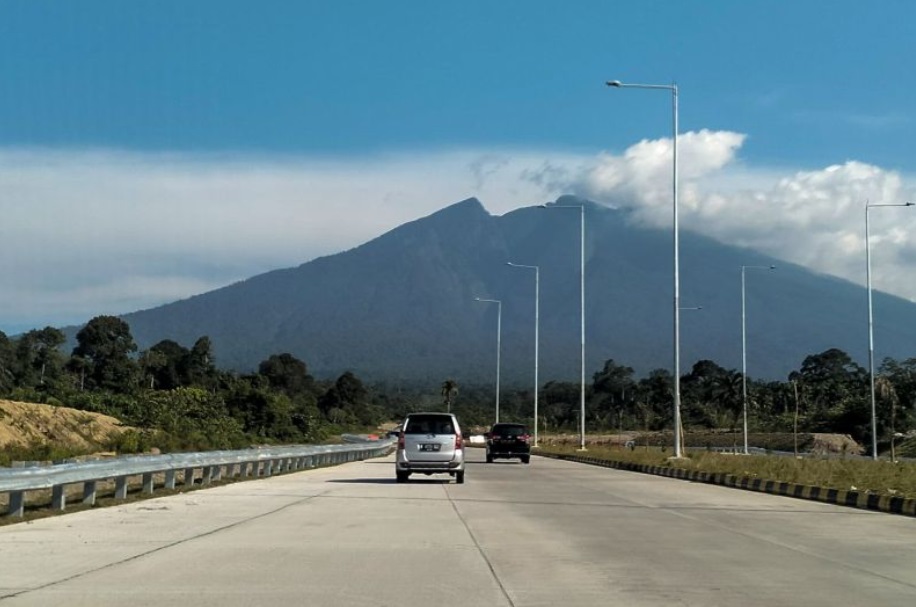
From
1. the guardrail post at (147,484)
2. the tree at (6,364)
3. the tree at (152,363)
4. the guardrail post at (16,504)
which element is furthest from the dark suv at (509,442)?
the tree at (152,363)

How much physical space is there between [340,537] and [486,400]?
17675 cm

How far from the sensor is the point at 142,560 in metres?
12.6

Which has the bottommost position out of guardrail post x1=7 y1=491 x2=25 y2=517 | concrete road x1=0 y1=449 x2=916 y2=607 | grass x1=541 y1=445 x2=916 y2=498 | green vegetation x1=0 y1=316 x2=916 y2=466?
concrete road x1=0 y1=449 x2=916 y2=607

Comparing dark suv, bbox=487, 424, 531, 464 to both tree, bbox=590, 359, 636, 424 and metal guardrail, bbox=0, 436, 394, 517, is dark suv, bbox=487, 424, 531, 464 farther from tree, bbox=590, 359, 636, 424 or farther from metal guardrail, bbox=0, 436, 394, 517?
tree, bbox=590, 359, 636, 424

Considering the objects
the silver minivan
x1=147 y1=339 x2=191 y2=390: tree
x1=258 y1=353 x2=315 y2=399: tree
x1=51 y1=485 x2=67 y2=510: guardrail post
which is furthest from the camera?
x1=258 y1=353 x2=315 y2=399: tree

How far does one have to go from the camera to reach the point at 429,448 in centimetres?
2898

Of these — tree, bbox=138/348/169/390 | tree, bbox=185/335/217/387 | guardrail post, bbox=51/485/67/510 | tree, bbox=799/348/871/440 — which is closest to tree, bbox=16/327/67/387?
tree, bbox=138/348/169/390

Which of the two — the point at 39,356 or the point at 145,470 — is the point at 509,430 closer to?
the point at 145,470

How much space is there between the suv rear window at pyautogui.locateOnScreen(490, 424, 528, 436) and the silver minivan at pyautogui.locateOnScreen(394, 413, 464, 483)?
20107 mm

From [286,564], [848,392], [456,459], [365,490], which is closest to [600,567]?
[286,564]

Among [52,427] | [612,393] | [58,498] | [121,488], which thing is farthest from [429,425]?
[612,393]

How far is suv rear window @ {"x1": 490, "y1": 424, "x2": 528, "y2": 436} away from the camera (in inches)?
1962

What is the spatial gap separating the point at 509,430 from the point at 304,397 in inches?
3152

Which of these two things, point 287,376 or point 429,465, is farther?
point 287,376
